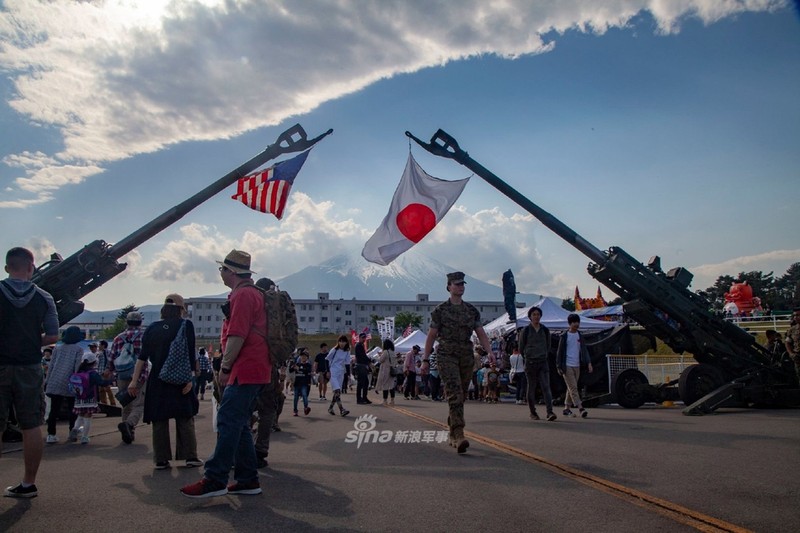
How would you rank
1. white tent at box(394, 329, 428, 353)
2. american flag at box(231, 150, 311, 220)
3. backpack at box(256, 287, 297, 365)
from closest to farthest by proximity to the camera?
backpack at box(256, 287, 297, 365) → american flag at box(231, 150, 311, 220) → white tent at box(394, 329, 428, 353)

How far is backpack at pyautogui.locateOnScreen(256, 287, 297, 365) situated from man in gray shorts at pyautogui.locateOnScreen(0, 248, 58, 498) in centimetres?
176

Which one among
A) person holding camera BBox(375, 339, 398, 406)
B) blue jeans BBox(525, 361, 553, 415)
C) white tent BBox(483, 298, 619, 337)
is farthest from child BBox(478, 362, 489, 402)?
blue jeans BBox(525, 361, 553, 415)

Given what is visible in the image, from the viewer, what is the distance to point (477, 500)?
4.62 m

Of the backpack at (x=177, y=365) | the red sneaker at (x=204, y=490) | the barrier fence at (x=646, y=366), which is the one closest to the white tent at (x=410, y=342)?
the barrier fence at (x=646, y=366)

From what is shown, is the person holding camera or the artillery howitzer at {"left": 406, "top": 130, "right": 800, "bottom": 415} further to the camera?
the person holding camera

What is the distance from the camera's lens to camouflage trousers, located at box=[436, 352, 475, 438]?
744 centimetres

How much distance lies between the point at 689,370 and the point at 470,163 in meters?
6.54

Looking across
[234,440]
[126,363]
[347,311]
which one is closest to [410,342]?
[126,363]

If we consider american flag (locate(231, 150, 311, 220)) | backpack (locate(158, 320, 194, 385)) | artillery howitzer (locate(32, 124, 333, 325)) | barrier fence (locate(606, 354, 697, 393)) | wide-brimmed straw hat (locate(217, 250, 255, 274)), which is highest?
american flag (locate(231, 150, 311, 220))

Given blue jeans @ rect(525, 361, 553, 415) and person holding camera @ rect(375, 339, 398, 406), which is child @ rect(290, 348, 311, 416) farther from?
blue jeans @ rect(525, 361, 553, 415)

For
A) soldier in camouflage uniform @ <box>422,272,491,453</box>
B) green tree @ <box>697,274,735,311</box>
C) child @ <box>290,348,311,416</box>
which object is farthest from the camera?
green tree @ <box>697,274,735,311</box>

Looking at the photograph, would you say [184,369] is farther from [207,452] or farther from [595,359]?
[595,359]

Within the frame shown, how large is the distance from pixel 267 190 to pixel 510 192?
5580 mm

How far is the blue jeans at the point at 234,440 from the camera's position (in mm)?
4797
